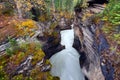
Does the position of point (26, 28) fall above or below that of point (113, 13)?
below

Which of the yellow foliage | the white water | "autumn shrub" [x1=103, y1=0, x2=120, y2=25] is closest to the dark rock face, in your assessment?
the white water

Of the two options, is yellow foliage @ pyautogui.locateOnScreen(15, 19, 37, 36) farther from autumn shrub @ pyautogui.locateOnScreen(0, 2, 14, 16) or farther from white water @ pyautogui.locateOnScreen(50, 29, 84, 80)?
white water @ pyautogui.locateOnScreen(50, 29, 84, 80)

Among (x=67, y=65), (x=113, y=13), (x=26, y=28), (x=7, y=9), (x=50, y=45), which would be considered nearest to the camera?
(x=113, y=13)

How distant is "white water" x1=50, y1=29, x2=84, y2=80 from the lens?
1858 cm

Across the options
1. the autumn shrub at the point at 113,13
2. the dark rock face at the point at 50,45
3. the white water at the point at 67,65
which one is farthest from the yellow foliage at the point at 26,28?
the autumn shrub at the point at 113,13

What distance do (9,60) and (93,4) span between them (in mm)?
10011

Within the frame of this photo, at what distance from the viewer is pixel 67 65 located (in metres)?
19.8

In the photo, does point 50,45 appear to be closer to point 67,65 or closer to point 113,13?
point 67,65

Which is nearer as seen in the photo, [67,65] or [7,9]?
[7,9]

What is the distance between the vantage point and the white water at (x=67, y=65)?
18.6 meters

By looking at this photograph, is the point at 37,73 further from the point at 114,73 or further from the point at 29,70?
the point at 114,73

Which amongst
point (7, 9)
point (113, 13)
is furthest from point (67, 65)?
point (113, 13)

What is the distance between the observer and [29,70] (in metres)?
13.9

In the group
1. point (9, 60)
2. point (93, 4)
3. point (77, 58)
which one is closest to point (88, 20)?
point (93, 4)
